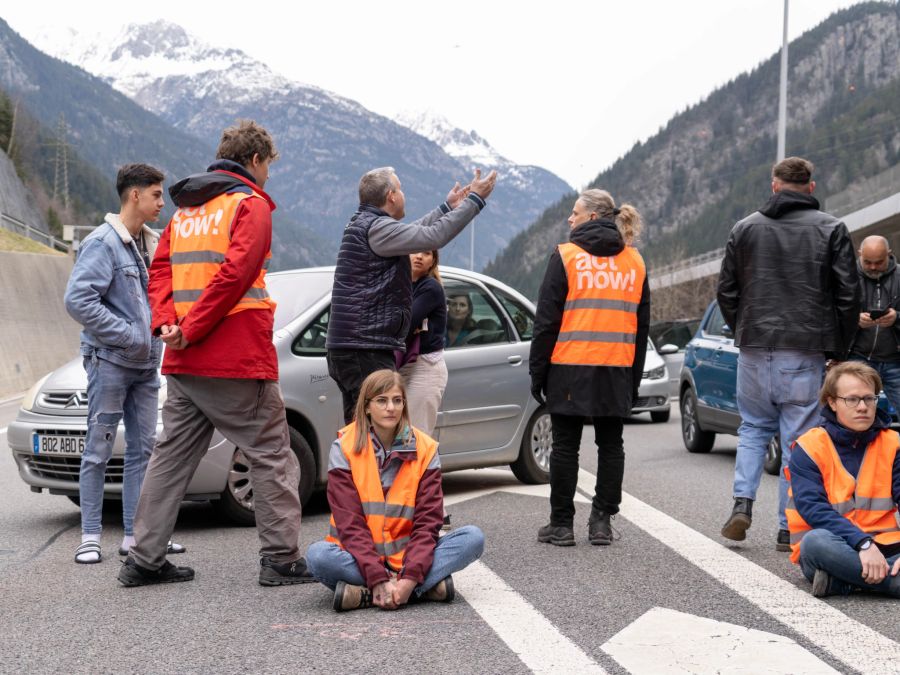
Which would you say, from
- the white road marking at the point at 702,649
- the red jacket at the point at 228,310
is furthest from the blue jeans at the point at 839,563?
the red jacket at the point at 228,310

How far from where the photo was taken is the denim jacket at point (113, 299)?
22.1 ft

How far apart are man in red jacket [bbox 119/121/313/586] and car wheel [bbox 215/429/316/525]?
1506 mm

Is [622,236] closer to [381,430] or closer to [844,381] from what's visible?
[844,381]

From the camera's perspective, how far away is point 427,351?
302 inches

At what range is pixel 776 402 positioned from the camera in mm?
6992

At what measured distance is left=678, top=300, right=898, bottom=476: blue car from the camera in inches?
465

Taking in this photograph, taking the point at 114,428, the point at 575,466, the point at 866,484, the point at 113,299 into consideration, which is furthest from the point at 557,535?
the point at 113,299

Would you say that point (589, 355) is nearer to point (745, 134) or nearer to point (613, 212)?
point (613, 212)

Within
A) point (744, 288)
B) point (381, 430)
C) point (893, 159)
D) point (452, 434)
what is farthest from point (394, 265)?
point (893, 159)

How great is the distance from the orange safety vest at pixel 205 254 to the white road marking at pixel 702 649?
2.27 meters

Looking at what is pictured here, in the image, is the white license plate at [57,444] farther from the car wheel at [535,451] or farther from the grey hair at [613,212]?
the car wheel at [535,451]

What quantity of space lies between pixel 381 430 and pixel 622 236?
2242 millimetres

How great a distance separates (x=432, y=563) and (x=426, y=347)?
7.94 ft

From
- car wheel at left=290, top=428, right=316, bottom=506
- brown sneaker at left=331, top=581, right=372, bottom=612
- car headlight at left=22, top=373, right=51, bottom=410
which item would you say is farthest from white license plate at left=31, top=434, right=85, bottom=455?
brown sneaker at left=331, top=581, right=372, bottom=612
